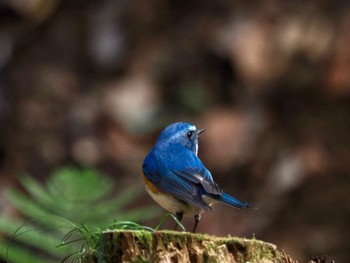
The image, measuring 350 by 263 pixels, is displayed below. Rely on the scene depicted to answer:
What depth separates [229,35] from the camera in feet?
36.5

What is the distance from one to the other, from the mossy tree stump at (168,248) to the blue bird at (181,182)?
24.5 inches

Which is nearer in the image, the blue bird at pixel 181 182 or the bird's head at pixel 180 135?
the blue bird at pixel 181 182

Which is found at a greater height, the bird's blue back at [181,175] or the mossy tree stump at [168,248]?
the bird's blue back at [181,175]

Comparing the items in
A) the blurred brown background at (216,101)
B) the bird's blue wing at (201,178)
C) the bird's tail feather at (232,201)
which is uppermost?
the blurred brown background at (216,101)

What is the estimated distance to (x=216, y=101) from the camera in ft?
36.7

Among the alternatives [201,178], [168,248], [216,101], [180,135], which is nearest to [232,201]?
[201,178]

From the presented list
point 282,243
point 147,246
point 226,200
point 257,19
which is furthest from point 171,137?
point 257,19

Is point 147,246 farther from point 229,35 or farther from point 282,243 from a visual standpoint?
point 229,35

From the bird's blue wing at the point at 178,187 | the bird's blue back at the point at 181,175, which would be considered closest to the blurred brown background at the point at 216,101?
the bird's blue back at the point at 181,175

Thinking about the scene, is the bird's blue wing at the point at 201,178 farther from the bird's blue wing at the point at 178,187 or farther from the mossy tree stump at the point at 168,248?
the mossy tree stump at the point at 168,248

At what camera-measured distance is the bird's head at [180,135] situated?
538cm

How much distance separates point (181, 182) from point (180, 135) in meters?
0.52

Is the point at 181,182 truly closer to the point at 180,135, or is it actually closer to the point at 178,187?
the point at 178,187

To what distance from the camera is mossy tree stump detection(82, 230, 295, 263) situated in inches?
160
